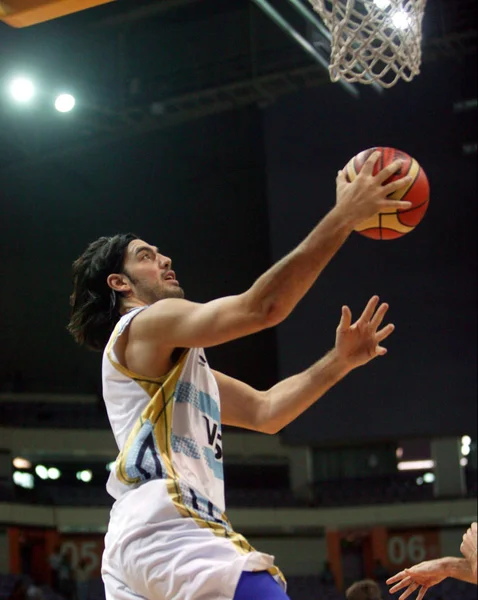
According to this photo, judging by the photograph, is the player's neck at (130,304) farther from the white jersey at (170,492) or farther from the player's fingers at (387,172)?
the player's fingers at (387,172)

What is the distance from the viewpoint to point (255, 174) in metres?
12.0

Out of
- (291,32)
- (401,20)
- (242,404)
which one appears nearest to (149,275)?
(242,404)

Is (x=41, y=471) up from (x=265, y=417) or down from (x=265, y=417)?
down

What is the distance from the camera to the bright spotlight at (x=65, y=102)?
10.4m

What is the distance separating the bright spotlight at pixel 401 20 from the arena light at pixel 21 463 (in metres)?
12.7

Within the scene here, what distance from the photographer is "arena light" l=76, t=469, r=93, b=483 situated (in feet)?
57.1

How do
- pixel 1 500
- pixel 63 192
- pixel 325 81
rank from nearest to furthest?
pixel 325 81
pixel 63 192
pixel 1 500

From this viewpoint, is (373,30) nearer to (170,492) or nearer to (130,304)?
(130,304)

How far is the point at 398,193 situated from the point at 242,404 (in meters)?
0.95

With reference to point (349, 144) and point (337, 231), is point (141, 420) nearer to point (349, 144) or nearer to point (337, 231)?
point (337, 231)

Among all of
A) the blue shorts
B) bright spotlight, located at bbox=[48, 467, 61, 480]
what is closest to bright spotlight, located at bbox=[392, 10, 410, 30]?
the blue shorts

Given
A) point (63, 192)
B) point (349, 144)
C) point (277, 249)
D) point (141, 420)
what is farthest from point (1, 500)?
point (141, 420)

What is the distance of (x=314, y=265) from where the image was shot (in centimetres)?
231

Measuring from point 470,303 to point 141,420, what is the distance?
9.42m
